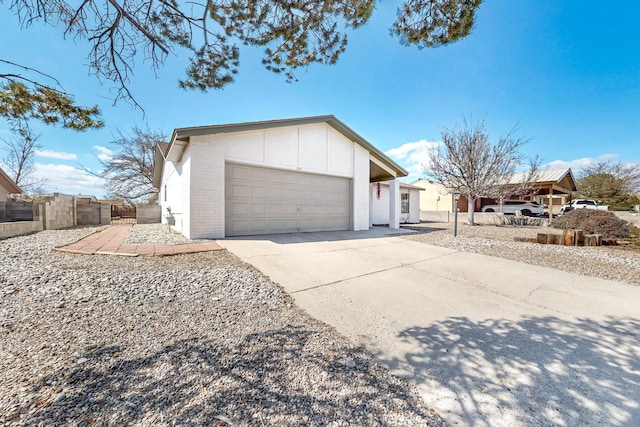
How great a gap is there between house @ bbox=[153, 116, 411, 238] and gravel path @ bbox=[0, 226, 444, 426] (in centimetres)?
405

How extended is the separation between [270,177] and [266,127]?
5.42ft

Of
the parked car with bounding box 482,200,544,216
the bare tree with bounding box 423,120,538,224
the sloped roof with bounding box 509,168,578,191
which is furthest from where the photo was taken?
the parked car with bounding box 482,200,544,216

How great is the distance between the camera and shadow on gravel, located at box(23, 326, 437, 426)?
4.68ft

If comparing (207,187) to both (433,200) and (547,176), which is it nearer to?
(547,176)

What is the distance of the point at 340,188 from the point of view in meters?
10.3

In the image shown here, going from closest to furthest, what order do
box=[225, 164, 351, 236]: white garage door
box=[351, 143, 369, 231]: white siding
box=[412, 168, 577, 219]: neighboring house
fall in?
box=[225, 164, 351, 236]: white garage door
box=[351, 143, 369, 231]: white siding
box=[412, 168, 577, 219]: neighboring house

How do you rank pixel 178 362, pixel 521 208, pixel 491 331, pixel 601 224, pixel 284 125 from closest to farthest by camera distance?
pixel 178 362, pixel 491 331, pixel 284 125, pixel 601 224, pixel 521 208

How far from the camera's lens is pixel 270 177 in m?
8.38

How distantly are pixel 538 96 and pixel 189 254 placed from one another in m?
15.4

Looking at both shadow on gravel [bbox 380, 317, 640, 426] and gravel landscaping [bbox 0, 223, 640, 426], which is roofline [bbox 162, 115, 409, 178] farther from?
shadow on gravel [bbox 380, 317, 640, 426]

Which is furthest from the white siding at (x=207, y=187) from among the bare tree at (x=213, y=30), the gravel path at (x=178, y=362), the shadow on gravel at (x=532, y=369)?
the shadow on gravel at (x=532, y=369)

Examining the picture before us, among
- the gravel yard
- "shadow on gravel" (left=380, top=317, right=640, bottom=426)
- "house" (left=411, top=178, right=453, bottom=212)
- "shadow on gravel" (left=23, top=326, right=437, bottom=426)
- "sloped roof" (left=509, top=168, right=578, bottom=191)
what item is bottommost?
"shadow on gravel" (left=380, top=317, right=640, bottom=426)

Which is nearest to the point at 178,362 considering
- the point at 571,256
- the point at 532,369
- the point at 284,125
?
the point at 532,369

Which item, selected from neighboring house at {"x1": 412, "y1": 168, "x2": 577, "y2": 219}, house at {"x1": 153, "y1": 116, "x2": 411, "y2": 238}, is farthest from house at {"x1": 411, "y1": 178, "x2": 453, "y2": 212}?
house at {"x1": 153, "y1": 116, "x2": 411, "y2": 238}
